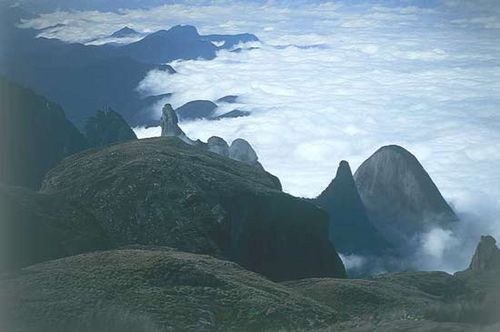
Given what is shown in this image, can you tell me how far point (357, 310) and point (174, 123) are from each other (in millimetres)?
97602

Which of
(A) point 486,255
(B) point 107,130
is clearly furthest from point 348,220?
(A) point 486,255

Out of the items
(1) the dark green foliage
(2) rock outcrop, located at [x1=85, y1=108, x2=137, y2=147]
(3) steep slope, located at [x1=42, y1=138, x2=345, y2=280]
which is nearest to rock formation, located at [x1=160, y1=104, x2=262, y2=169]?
(2) rock outcrop, located at [x1=85, y1=108, x2=137, y2=147]

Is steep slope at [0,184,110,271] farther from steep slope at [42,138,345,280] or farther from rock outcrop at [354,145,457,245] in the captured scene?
rock outcrop at [354,145,457,245]

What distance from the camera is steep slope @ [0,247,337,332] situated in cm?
2464

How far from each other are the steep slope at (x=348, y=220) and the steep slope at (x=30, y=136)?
46.7m

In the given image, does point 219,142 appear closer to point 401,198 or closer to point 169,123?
point 169,123

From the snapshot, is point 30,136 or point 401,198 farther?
point 401,198

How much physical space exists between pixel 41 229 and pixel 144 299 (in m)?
23.7

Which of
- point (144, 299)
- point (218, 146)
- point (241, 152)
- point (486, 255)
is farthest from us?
point (241, 152)

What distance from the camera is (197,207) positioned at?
6556 cm

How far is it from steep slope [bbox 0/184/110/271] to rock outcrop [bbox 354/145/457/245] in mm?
93050

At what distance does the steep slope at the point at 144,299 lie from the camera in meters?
24.6

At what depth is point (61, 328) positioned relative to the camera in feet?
76.4

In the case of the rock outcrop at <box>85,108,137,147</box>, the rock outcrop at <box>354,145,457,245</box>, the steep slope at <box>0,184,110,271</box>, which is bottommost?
the steep slope at <box>0,184,110,271</box>
